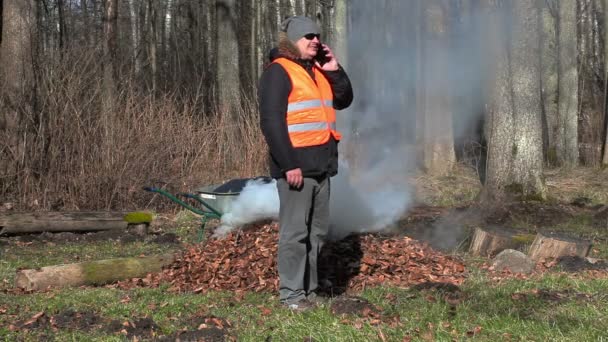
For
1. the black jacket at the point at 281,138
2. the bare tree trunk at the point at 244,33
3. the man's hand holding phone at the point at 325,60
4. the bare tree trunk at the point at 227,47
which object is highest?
the bare tree trunk at the point at 244,33

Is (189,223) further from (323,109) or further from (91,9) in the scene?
(91,9)

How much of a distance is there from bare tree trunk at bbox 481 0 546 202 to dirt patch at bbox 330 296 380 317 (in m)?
7.67

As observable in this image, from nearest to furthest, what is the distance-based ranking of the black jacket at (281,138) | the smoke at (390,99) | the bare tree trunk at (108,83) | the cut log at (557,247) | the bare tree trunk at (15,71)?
the black jacket at (281,138) < the cut log at (557,247) < the smoke at (390,99) < the bare tree trunk at (15,71) < the bare tree trunk at (108,83)

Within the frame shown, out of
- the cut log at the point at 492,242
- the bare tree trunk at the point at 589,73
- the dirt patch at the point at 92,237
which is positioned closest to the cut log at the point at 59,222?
the dirt patch at the point at 92,237

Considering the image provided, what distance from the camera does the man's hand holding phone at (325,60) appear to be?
624 centimetres

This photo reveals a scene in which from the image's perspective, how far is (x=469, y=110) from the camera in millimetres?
22922

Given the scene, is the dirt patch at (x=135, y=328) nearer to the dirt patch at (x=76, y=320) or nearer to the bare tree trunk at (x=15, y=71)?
the dirt patch at (x=76, y=320)

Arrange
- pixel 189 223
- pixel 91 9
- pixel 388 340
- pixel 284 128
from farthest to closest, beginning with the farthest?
pixel 91 9 < pixel 189 223 < pixel 284 128 < pixel 388 340

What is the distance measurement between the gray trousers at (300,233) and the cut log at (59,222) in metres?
6.42

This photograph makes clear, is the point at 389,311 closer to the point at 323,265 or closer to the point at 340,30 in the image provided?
the point at 323,265

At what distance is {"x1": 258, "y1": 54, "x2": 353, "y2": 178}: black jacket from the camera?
586 cm

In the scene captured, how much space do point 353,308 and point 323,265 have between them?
68.7 inches

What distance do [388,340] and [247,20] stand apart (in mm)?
33701

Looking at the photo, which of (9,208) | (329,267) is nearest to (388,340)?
(329,267)
